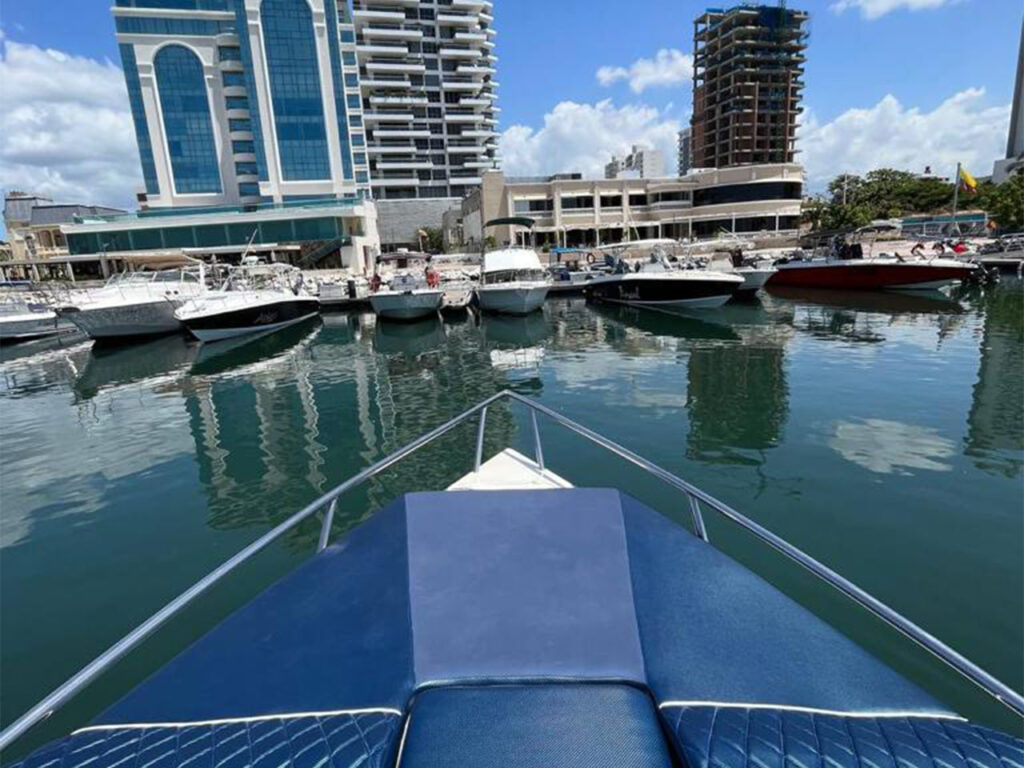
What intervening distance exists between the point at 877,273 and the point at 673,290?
12854 millimetres

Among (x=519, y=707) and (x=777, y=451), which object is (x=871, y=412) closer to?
(x=777, y=451)

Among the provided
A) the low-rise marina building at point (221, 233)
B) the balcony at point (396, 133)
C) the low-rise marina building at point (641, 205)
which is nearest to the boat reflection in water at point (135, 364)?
the low-rise marina building at point (221, 233)

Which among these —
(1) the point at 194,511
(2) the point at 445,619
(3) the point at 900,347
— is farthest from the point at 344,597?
(3) the point at 900,347

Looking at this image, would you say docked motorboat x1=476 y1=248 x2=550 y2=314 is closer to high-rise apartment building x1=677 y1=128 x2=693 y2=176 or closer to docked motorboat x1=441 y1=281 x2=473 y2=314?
docked motorboat x1=441 y1=281 x2=473 y2=314

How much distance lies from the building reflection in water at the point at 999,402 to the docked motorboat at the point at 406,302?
2131cm

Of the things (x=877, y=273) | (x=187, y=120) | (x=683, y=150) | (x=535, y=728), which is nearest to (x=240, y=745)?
(x=535, y=728)

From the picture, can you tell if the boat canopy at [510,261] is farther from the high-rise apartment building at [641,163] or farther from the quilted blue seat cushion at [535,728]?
the high-rise apartment building at [641,163]

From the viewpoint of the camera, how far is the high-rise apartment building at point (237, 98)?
61094 millimetres

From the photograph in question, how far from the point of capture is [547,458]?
928cm

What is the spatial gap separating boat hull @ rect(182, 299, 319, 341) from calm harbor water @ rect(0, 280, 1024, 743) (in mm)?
1909

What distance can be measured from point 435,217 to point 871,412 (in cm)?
7538

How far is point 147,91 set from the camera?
203 ft

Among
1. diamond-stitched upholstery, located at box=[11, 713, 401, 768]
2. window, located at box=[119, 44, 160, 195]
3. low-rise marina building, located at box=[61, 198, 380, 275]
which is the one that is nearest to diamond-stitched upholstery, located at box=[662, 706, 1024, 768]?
diamond-stitched upholstery, located at box=[11, 713, 401, 768]

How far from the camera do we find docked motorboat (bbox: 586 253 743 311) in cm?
2659
